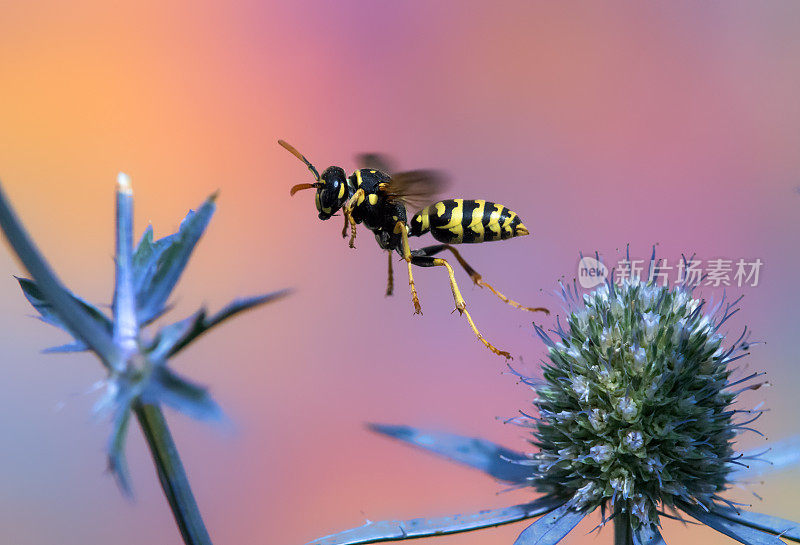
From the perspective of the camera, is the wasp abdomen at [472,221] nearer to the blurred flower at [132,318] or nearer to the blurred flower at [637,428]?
the blurred flower at [637,428]

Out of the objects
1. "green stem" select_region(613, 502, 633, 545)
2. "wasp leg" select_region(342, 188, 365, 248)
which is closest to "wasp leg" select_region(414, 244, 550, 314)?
"wasp leg" select_region(342, 188, 365, 248)

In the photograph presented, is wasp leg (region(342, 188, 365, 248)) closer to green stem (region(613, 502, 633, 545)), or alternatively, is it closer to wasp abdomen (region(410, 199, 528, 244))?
wasp abdomen (region(410, 199, 528, 244))

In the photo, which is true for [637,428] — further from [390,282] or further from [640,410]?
[390,282]

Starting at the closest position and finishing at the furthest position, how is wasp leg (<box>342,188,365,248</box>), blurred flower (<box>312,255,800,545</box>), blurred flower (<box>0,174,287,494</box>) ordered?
blurred flower (<box>0,174,287,494</box>) < blurred flower (<box>312,255,800,545</box>) < wasp leg (<box>342,188,365,248</box>)

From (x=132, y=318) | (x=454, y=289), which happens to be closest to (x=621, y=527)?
(x=454, y=289)

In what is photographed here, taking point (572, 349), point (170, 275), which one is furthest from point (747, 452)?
point (170, 275)

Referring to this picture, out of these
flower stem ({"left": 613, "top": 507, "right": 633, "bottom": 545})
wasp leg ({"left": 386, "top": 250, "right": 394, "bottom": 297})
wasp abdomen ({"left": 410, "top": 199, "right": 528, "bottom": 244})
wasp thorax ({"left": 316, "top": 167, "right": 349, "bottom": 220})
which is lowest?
flower stem ({"left": 613, "top": 507, "right": 633, "bottom": 545})
